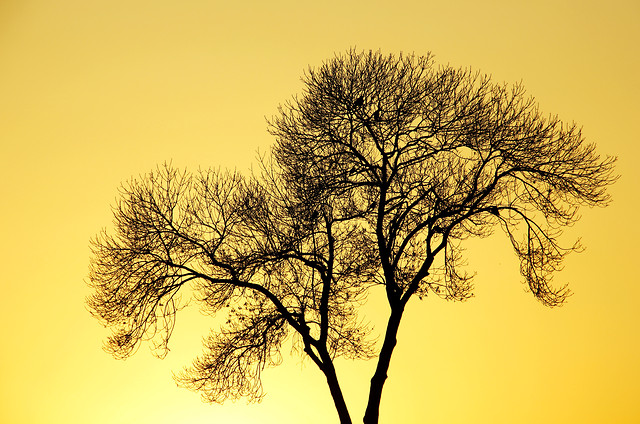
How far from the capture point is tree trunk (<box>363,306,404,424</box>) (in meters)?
21.5

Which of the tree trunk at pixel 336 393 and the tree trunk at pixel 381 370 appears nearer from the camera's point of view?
the tree trunk at pixel 381 370

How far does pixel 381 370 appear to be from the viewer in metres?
21.6

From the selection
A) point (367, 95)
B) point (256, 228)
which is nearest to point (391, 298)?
point (256, 228)

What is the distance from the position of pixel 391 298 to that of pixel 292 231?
3.23 metres

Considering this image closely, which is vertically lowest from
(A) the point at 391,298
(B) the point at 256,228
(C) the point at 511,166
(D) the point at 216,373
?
(D) the point at 216,373

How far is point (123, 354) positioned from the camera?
21609 mm

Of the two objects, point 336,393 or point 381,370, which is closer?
point 381,370

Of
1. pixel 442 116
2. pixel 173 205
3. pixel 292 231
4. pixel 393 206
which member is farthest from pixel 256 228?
pixel 442 116

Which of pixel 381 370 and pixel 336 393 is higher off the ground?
pixel 381 370

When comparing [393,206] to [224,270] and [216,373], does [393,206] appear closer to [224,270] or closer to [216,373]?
[224,270]

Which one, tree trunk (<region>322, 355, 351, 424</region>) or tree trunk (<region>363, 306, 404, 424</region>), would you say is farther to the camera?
tree trunk (<region>322, 355, 351, 424</region>)

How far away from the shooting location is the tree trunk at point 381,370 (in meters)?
21.5

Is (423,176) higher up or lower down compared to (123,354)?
higher up

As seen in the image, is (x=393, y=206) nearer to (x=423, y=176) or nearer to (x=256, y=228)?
(x=423, y=176)
